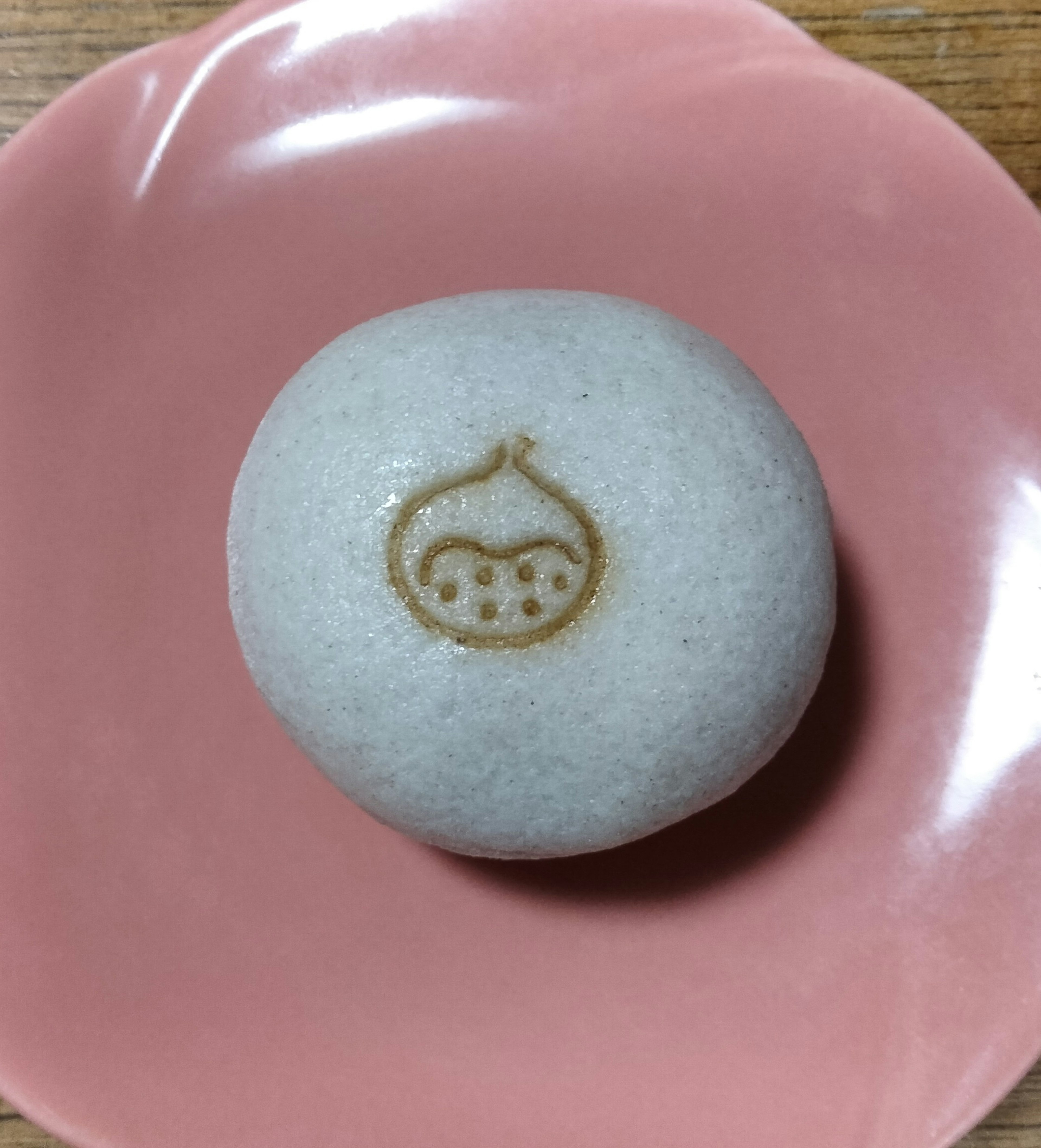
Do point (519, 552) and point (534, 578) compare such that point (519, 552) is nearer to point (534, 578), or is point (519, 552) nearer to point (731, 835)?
point (534, 578)

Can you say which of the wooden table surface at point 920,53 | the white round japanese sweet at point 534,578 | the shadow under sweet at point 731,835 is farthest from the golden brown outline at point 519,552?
the wooden table surface at point 920,53

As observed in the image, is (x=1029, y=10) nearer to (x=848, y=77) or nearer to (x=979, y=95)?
(x=979, y=95)

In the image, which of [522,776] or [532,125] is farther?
[532,125]

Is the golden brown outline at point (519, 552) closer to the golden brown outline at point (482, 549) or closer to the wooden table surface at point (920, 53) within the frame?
the golden brown outline at point (482, 549)

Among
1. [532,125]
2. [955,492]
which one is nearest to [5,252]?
[532,125]

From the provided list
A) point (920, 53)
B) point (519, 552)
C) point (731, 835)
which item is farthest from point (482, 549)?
point (920, 53)

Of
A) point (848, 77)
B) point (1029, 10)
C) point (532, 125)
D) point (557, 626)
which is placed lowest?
point (557, 626)

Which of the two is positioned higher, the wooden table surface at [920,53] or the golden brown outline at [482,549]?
the wooden table surface at [920,53]
